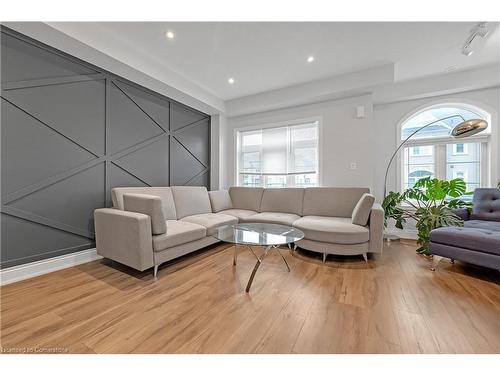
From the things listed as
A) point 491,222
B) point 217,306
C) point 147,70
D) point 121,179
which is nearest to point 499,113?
point 491,222

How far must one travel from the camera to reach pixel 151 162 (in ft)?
11.0

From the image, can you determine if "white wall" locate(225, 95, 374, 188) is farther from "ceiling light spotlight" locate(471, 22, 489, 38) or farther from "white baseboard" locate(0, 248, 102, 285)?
"white baseboard" locate(0, 248, 102, 285)

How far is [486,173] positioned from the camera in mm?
3289

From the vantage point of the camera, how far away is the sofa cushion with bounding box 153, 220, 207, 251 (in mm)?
2156

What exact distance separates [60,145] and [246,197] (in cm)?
281

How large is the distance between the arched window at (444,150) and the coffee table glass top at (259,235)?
2877 millimetres

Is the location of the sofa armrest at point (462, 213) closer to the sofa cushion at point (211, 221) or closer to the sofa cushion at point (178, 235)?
the sofa cushion at point (211, 221)

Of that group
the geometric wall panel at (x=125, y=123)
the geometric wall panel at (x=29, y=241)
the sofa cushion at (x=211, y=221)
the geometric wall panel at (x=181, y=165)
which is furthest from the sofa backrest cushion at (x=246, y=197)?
the geometric wall panel at (x=29, y=241)

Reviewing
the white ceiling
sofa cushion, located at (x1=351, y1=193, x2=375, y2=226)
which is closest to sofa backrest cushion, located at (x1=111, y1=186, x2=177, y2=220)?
the white ceiling

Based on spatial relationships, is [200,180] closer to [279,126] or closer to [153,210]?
[279,126]

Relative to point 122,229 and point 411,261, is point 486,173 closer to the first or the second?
point 411,261

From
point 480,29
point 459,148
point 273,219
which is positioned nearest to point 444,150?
point 459,148

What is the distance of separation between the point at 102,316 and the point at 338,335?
5.36ft

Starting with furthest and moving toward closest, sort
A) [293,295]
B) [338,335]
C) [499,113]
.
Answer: [499,113] → [293,295] → [338,335]
